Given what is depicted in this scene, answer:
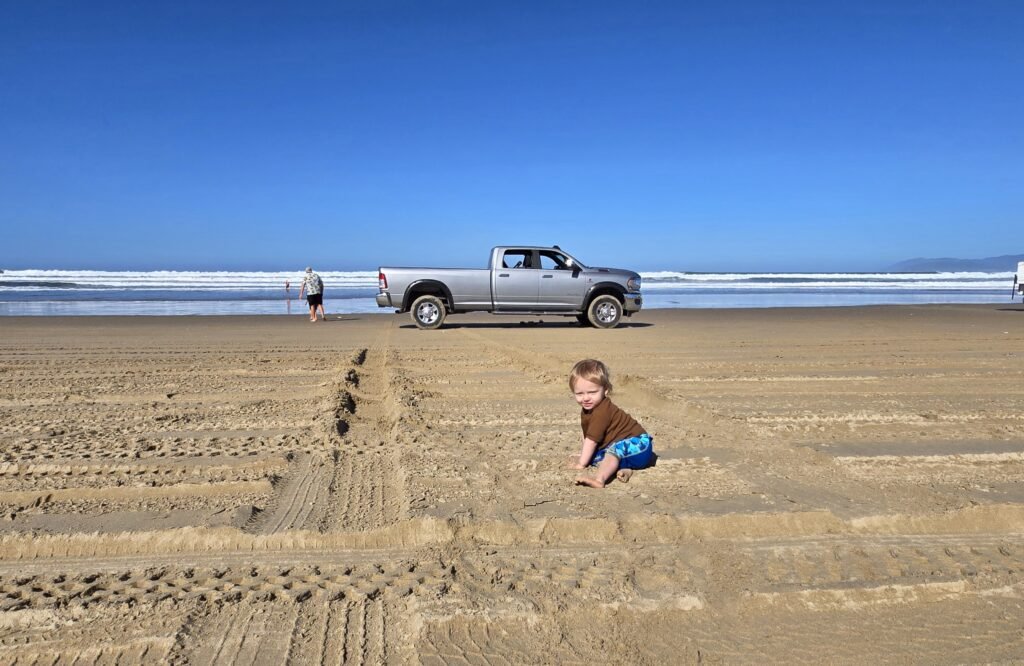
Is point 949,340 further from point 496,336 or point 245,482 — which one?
point 245,482

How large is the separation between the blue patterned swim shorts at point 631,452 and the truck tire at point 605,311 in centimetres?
1192

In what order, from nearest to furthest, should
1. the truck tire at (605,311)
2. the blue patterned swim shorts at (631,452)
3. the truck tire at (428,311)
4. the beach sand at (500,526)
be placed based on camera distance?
the beach sand at (500,526) → the blue patterned swim shorts at (631,452) → the truck tire at (428,311) → the truck tire at (605,311)

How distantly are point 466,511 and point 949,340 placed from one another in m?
12.0

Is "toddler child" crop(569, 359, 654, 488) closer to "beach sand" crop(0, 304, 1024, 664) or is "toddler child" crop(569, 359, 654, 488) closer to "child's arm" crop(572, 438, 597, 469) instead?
"child's arm" crop(572, 438, 597, 469)

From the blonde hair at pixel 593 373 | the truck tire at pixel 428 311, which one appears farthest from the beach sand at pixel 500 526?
the truck tire at pixel 428 311

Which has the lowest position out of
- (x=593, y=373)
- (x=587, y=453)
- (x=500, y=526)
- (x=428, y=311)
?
(x=500, y=526)

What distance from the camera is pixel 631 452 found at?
169 inches

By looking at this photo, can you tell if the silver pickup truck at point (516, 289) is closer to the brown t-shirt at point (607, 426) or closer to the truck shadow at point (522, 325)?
the truck shadow at point (522, 325)

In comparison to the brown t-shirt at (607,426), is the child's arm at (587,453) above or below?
below

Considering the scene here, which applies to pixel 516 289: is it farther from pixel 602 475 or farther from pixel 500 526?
pixel 500 526

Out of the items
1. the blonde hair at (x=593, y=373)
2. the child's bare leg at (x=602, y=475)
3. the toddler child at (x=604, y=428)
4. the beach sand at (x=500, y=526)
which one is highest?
the blonde hair at (x=593, y=373)

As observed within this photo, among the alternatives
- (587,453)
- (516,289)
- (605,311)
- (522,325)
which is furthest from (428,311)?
(587,453)

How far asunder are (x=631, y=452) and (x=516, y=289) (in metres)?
11.8

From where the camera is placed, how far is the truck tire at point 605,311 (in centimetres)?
1631
